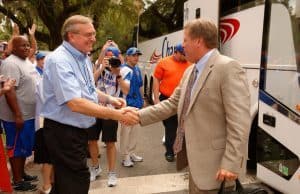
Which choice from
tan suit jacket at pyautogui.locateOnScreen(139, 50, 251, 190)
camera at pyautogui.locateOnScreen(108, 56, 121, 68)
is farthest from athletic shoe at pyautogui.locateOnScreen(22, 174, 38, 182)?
tan suit jacket at pyautogui.locateOnScreen(139, 50, 251, 190)

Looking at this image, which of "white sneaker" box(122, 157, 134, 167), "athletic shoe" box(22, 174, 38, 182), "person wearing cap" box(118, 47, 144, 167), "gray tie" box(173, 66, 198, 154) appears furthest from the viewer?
"white sneaker" box(122, 157, 134, 167)

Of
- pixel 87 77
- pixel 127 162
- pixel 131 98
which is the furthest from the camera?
pixel 127 162

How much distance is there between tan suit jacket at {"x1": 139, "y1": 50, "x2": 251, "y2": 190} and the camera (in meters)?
2.97

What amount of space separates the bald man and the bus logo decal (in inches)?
129

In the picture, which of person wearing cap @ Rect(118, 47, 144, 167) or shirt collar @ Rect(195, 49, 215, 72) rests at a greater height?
shirt collar @ Rect(195, 49, 215, 72)

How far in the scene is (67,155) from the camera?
12.1 feet

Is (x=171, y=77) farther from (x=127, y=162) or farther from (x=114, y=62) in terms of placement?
(x=114, y=62)

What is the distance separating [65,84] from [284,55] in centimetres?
282

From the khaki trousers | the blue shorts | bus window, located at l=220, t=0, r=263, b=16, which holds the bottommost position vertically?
the khaki trousers

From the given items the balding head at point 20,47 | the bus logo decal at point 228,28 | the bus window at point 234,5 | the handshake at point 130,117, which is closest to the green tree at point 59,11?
the bus window at point 234,5

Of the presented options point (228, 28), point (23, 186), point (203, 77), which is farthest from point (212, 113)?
point (228, 28)

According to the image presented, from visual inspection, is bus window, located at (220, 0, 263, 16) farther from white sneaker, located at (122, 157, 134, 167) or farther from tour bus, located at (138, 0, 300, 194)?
white sneaker, located at (122, 157, 134, 167)

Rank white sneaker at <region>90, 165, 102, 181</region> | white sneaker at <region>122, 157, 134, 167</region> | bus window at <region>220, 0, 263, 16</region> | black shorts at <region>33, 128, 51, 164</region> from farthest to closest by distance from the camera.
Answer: white sneaker at <region>122, 157, 134, 167</region>
bus window at <region>220, 0, 263, 16</region>
white sneaker at <region>90, 165, 102, 181</region>
black shorts at <region>33, 128, 51, 164</region>

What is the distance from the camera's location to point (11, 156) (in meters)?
5.61
